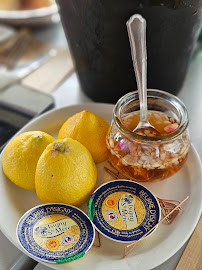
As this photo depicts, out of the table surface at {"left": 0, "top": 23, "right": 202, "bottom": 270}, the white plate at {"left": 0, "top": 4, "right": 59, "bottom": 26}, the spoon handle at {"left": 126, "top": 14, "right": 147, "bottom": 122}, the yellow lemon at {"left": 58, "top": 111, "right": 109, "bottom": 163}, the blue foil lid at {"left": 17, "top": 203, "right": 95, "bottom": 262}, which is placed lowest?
the table surface at {"left": 0, "top": 23, "right": 202, "bottom": 270}

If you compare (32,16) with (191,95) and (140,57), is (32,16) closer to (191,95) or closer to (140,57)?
(191,95)

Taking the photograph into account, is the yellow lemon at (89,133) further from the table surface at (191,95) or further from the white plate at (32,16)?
the white plate at (32,16)

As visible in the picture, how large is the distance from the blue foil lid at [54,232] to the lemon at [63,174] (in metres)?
0.02

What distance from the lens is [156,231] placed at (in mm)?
437

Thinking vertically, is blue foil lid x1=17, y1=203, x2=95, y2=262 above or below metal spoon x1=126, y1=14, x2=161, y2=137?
below

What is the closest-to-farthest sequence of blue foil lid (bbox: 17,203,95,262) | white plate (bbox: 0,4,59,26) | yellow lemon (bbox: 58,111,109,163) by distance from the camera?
1. blue foil lid (bbox: 17,203,95,262)
2. yellow lemon (bbox: 58,111,109,163)
3. white plate (bbox: 0,4,59,26)

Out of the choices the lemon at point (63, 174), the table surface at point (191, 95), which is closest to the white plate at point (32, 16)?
the table surface at point (191, 95)

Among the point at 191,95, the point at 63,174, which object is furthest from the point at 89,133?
the point at 191,95

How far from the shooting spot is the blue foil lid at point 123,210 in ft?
1.35

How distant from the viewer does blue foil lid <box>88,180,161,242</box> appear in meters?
0.41

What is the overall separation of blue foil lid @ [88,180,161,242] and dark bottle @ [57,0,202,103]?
0.21m

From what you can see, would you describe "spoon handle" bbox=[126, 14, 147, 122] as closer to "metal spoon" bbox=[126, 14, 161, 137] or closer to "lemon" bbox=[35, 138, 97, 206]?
"metal spoon" bbox=[126, 14, 161, 137]

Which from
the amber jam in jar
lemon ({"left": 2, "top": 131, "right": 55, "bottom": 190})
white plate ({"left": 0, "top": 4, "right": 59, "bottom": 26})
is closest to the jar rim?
the amber jam in jar

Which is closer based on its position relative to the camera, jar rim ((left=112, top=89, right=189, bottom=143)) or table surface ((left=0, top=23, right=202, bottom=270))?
jar rim ((left=112, top=89, right=189, bottom=143))
